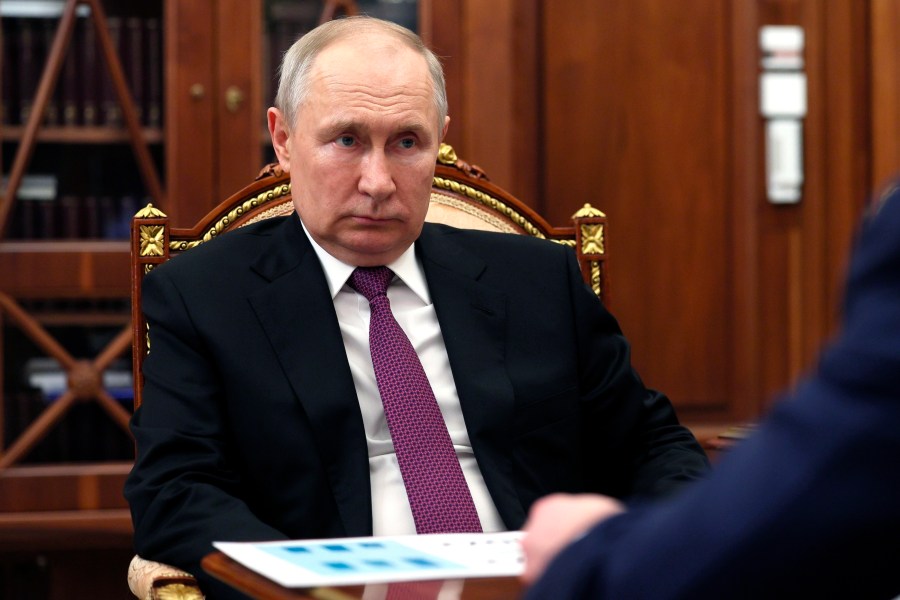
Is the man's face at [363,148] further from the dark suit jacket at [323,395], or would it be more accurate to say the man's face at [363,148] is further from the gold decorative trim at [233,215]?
the gold decorative trim at [233,215]

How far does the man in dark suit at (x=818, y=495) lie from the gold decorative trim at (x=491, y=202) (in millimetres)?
1581

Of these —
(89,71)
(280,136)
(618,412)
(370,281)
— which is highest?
(89,71)

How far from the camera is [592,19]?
3.47 meters

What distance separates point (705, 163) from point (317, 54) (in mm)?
2005

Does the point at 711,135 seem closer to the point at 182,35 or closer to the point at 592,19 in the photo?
the point at 592,19

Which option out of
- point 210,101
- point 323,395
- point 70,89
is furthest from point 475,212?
point 70,89

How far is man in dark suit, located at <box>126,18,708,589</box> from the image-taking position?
1613mm

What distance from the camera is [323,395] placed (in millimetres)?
1634

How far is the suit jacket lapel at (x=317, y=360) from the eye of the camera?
1.60 meters

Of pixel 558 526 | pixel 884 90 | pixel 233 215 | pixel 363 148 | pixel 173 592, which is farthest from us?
pixel 884 90

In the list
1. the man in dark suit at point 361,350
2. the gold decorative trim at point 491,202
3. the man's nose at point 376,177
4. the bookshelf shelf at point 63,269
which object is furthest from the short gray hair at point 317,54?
the bookshelf shelf at point 63,269

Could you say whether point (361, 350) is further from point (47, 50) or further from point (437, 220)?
point (47, 50)

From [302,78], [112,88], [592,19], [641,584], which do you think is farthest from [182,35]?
[641,584]

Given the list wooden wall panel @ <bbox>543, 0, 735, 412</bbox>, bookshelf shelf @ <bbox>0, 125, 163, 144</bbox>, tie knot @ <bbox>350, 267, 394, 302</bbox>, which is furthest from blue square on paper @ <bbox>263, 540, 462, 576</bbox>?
wooden wall panel @ <bbox>543, 0, 735, 412</bbox>
